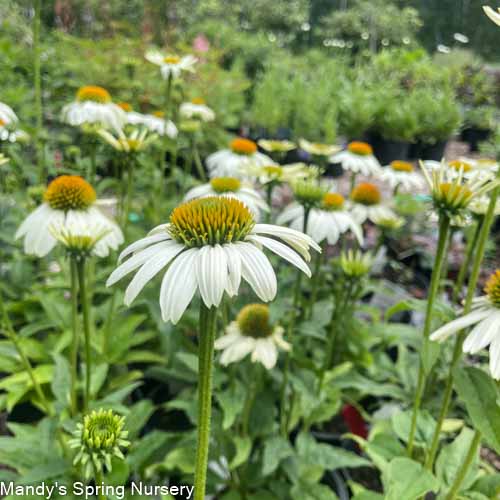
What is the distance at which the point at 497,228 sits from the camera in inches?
101

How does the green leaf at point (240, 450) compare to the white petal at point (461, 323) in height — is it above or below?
below

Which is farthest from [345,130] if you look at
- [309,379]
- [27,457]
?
[27,457]

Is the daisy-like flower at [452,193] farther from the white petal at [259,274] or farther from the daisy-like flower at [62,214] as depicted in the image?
the daisy-like flower at [62,214]

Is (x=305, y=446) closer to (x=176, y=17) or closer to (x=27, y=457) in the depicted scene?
(x=27, y=457)

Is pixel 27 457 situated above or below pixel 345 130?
above

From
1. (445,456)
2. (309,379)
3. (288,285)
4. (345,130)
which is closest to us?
(445,456)

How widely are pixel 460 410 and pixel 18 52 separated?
217 centimetres

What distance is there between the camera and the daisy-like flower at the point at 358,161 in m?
1.34

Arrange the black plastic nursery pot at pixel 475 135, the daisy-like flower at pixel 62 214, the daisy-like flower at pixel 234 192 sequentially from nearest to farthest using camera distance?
1. the daisy-like flower at pixel 62 214
2. the daisy-like flower at pixel 234 192
3. the black plastic nursery pot at pixel 475 135

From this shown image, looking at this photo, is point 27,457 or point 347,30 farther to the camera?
point 347,30

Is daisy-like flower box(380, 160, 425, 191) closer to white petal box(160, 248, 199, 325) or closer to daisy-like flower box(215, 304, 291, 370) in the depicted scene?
daisy-like flower box(215, 304, 291, 370)

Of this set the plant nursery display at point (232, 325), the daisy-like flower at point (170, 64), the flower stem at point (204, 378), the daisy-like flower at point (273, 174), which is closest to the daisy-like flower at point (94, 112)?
the plant nursery display at point (232, 325)

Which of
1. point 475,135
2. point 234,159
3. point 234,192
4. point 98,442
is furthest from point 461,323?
point 475,135

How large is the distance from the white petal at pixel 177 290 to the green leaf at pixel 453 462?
529 millimetres
